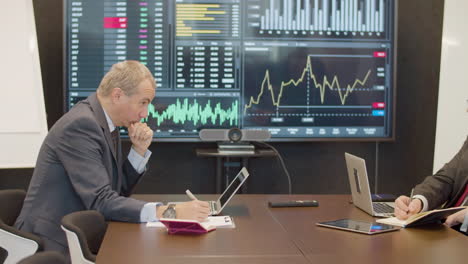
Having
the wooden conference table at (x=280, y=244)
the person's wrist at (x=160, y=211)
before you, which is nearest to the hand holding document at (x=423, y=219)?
the wooden conference table at (x=280, y=244)

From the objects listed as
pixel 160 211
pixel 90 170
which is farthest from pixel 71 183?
pixel 160 211

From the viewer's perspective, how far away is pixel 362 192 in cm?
286

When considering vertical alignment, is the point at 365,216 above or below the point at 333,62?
below

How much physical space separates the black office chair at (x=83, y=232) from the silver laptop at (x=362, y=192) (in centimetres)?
118

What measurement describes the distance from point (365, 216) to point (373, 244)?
0.57 metres

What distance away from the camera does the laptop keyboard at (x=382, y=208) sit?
112 inches

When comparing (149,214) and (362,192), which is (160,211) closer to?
(149,214)

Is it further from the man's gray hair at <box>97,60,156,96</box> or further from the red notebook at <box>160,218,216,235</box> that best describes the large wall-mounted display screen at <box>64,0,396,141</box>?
the red notebook at <box>160,218,216,235</box>

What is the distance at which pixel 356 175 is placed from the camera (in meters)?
2.93

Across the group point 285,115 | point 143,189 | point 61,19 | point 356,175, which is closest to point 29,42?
point 61,19

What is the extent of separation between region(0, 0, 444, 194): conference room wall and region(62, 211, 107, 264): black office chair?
240cm

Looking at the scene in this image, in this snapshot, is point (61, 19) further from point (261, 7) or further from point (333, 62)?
point (333, 62)

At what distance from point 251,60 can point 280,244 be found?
2.62 meters

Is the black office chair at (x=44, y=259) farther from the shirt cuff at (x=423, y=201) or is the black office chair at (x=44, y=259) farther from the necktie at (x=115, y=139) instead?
the shirt cuff at (x=423, y=201)
